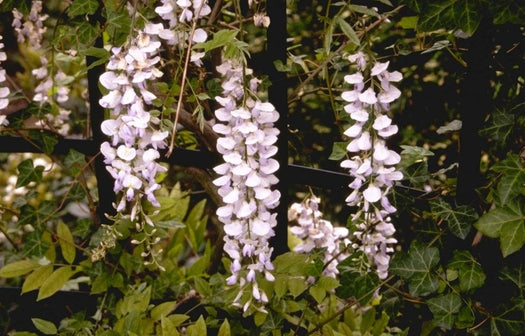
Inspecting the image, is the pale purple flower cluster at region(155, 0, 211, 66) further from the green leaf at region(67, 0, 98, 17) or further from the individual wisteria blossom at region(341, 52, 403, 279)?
the individual wisteria blossom at region(341, 52, 403, 279)

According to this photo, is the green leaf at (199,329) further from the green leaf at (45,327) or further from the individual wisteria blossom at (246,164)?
the green leaf at (45,327)

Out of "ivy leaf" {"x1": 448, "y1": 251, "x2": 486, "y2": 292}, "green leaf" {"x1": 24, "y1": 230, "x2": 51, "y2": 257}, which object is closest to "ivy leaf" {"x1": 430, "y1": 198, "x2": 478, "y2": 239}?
"ivy leaf" {"x1": 448, "y1": 251, "x2": 486, "y2": 292}

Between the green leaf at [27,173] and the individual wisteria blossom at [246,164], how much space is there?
56cm

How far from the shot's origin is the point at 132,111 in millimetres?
1171

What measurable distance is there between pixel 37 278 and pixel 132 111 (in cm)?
71

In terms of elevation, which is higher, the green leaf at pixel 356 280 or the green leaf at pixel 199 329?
the green leaf at pixel 356 280

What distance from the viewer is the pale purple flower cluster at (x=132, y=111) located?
45.4 inches

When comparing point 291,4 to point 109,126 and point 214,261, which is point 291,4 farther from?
point 214,261

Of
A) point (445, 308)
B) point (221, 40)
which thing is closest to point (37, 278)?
point (221, 40)

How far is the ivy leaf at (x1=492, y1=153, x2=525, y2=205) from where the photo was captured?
1186 mm

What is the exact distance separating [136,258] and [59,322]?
24.2 inches

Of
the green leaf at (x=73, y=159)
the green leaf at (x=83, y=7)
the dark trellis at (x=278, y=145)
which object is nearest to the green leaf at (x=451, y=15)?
the dark trellis at (x=278, y=145)

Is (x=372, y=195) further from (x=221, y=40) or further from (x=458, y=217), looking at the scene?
(x=221, y=40)

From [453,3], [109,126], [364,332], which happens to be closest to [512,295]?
[364,332]
